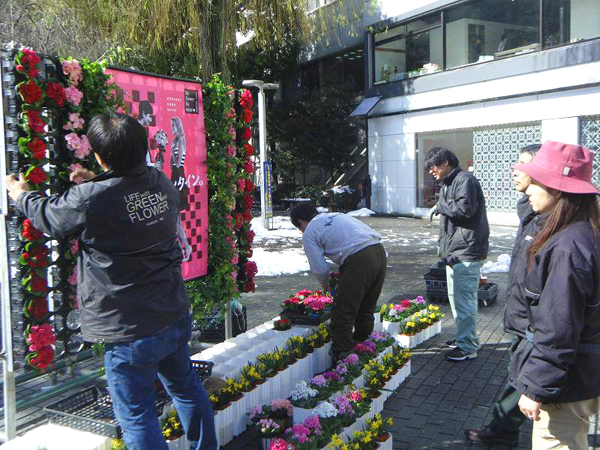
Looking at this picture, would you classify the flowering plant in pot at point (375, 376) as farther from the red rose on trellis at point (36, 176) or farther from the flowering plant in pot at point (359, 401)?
the red rose on trellis at point (36, 176)

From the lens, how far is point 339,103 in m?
23.5

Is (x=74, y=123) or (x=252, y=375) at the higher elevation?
(x=74, y=123)

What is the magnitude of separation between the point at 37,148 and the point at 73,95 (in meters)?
0.46

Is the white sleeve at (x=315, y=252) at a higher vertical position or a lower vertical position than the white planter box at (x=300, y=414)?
higher

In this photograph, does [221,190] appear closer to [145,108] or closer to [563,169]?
[145,108]

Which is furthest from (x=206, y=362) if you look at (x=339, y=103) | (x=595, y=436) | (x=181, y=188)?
(x=339, y=103)

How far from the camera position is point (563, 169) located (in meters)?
2.39

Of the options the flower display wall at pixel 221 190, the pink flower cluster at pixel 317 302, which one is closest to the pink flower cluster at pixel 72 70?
the flower display wall at pixel 221 190

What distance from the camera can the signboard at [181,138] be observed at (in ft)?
14.8

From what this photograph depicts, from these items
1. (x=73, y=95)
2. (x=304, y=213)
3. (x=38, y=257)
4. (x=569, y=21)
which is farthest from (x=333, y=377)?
(x=569, y=21)

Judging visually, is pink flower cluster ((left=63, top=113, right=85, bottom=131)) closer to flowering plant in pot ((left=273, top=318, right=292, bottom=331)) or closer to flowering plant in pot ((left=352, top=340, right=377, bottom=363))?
flowering plant in pot ((left=273, top=318, right=292, bottom=331))

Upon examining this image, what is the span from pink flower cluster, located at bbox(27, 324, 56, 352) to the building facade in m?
14.4

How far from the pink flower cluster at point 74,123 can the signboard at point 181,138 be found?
0.51 metres

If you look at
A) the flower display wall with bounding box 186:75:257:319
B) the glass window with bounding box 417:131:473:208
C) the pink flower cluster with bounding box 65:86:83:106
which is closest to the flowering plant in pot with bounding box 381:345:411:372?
the flower display wall with bounding box 186:75:257:319
